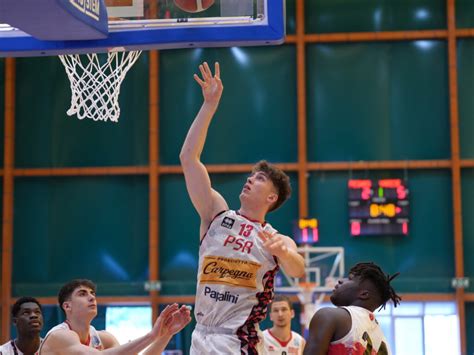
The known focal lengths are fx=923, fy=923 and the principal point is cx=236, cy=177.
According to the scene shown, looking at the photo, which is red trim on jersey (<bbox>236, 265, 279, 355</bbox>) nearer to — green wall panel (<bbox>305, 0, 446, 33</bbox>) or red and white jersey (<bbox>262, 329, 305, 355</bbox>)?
red and white jersey (<bbox>262, 329, 305, 355</bbox>)

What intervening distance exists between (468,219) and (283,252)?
12.4 meters

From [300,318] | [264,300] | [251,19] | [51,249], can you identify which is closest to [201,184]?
[264,300]

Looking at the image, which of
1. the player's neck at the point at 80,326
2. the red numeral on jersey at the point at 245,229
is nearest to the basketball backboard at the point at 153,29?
the red numeral on jersey at the point at 245,229

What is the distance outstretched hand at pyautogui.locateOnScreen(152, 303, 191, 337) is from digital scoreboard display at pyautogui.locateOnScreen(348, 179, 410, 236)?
1135 centimetres

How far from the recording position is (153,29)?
21.8 ft

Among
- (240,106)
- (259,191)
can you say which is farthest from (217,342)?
(240,106)

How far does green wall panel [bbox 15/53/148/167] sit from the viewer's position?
17797 mm

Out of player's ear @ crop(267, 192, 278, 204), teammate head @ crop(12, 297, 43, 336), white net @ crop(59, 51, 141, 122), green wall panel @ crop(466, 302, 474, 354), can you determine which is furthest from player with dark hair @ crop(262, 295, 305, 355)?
green wall panel @ crop(466, 302, 474, 354)

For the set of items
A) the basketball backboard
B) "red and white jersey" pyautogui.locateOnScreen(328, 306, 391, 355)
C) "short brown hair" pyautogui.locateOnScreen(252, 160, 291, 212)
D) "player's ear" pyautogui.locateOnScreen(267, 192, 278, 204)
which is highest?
the basketball backboard

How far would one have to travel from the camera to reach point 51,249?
57.9 ft

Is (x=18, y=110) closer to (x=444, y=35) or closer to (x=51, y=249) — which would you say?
(x=51, y=249)

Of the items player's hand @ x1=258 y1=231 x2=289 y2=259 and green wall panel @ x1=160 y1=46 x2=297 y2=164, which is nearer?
player's hand @ x1=258 y1=231 x2=289 y2=259

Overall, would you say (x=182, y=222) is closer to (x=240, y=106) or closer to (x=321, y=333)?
(x=240, y=106)

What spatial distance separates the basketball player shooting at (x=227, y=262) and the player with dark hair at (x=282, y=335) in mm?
4846
